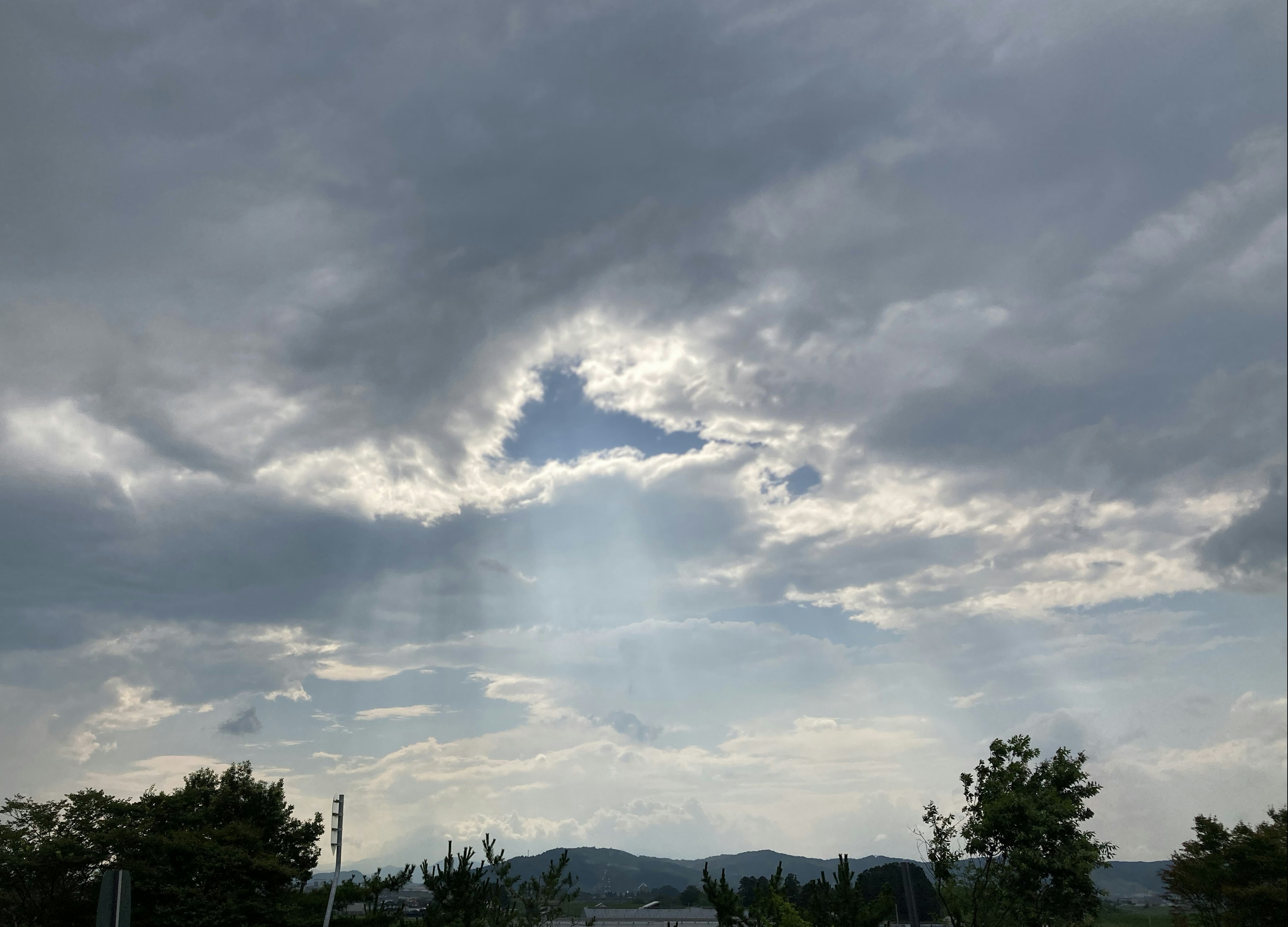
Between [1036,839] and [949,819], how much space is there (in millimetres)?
4181

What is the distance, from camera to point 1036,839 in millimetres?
38031

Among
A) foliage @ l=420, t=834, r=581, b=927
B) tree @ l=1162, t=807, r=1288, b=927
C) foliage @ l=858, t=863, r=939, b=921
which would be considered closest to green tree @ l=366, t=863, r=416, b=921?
foliage @ l=420, t=834, r=581, b=927

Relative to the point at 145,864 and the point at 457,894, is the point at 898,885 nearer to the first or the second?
the point at 145,864

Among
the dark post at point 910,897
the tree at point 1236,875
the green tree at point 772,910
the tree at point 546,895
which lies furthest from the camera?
the tree at point 1236,875

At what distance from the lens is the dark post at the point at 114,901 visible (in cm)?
1207

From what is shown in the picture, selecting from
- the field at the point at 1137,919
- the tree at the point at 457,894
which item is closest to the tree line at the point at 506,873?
the tree at the point at 457,894

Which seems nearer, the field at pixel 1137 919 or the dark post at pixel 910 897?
the dark post at pixel 910 897

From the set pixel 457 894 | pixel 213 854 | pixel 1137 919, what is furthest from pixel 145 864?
pixel 1137 919

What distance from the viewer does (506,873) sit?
27.4 m

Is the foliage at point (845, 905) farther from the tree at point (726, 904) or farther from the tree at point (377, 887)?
the tree at point (377, 887)

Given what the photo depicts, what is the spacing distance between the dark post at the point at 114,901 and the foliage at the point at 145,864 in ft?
138

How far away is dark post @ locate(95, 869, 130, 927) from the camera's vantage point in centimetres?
1207

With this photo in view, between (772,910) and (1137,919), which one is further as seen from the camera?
(1137,919)

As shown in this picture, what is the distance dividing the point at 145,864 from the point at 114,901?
43.9 metres
